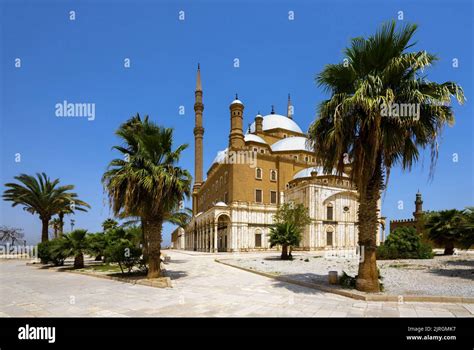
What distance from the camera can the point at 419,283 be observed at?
11.4 m

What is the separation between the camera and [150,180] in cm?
1184

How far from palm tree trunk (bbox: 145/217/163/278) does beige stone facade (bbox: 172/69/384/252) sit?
28.3 meters

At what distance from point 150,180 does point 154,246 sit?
3.15 metres

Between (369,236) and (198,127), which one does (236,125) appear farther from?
(369,236)

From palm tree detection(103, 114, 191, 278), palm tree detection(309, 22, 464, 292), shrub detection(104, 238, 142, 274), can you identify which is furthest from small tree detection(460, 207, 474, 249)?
shrub detection(104, 238, 142, 274)

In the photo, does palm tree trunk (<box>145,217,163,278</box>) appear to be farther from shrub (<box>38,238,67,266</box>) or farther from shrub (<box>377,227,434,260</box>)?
shrub (<box>377,227,434,260</box>)

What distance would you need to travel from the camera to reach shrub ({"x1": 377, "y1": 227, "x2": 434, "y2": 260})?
22000mm

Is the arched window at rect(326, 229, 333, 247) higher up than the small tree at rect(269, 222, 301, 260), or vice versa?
the small tree at rect(269, 222, 301, 260)

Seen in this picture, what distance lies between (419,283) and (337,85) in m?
8.47

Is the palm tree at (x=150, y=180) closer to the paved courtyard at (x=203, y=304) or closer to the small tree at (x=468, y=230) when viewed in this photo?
the paved courtyard at (x=203, y=304)

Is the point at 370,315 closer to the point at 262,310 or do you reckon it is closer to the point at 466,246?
the point at 262,310
